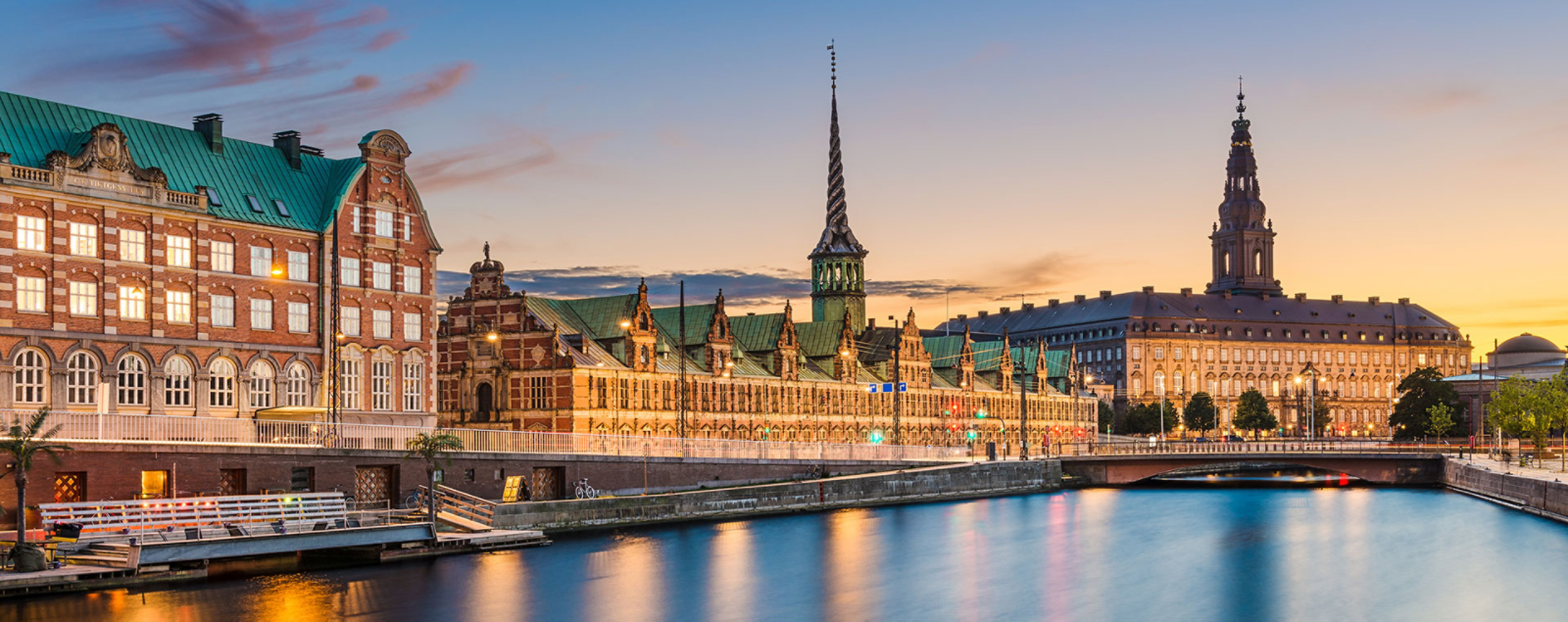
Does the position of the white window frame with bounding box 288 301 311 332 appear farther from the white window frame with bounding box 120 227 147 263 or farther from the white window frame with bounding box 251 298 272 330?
the white window frame with bounding box 120 227 147 263

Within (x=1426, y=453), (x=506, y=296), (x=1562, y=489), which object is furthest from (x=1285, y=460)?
(x=506, y=296)

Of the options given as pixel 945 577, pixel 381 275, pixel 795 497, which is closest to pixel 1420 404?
pixel 795 497

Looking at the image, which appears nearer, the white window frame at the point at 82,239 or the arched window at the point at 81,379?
the arched window at the point at 81,379

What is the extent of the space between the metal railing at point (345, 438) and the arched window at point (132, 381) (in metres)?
6.30

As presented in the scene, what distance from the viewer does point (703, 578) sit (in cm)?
5644

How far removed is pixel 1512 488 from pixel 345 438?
199 ft

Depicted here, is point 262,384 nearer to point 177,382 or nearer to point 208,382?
point 208,382

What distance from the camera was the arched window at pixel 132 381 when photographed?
66.7 meters

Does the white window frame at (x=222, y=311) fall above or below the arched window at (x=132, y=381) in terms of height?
above

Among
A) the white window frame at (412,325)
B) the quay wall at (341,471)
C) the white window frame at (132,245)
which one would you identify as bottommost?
the quay wall at (341,471)

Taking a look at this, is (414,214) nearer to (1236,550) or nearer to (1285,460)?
(1236,550)

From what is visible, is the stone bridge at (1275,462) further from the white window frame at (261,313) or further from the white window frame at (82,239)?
the white window frame at (82,239)

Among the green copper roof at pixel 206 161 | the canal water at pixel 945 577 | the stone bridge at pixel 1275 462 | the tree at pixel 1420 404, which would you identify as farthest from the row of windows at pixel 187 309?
the tree at pixel 1420 404

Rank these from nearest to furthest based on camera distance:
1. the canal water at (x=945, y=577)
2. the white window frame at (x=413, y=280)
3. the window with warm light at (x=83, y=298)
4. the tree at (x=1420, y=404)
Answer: the canal water at (x=945, y=577), the window with warm light at (x=83, y=298), the white window frame at (x=413, y=280), the tree at (x=1420, y=404)
